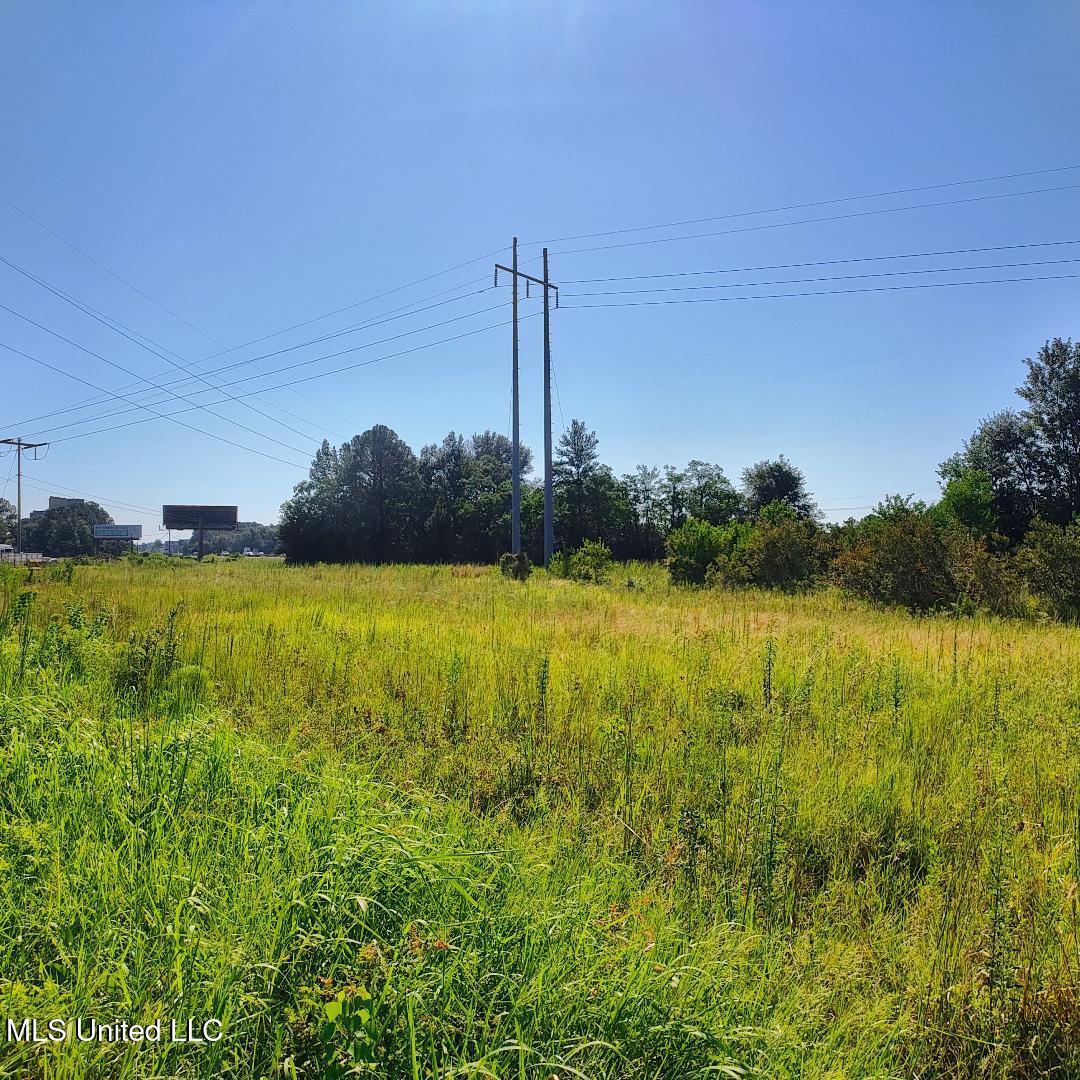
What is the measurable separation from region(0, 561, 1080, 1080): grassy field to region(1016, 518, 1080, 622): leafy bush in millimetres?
7943

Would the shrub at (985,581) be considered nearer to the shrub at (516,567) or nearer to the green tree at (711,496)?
the shrub at (516,567)

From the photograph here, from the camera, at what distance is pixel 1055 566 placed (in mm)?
11930

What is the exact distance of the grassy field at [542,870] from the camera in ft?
5.56

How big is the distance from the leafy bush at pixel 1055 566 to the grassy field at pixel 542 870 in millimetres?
7943

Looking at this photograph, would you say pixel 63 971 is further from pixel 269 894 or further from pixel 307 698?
pixel 307 698

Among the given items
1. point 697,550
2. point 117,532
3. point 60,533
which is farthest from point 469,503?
point 60,533

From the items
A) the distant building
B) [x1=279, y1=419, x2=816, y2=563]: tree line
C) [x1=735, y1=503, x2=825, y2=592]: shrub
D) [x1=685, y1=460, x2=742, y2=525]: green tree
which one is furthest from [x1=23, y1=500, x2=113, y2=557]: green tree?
[x1=735, y1=503, x2=825, y2=592]: shrub

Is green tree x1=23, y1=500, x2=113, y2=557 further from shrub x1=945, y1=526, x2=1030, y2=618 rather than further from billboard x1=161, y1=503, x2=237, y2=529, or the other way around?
shrub x1=945, y1=526, x2=1030, y2=618

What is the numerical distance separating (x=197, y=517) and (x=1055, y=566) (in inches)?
3111

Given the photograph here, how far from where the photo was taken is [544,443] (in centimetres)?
2478

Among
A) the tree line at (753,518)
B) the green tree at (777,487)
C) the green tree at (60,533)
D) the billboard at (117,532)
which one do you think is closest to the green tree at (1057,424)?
the tree line at (753,518)

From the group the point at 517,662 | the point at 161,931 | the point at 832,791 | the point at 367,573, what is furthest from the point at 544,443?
the point at 161,931

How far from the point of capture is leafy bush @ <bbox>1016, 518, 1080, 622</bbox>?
11.7m

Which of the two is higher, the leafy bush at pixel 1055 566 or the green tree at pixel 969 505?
the green tree at pixel 969 505
